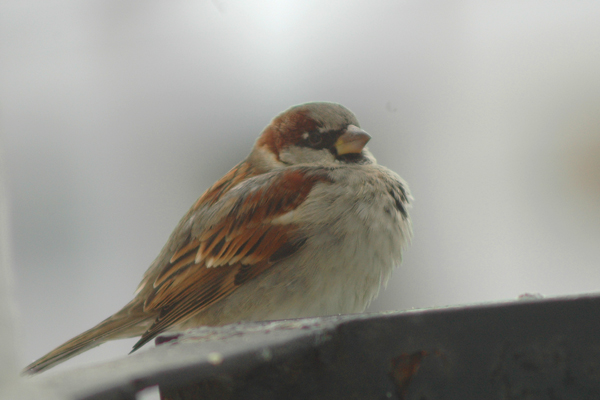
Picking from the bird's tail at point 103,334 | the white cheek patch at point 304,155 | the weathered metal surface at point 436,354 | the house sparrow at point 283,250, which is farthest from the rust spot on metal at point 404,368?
the white cheek patch at point 304,155

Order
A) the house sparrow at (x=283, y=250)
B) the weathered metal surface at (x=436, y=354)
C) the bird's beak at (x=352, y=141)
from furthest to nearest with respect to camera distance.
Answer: the bird's beak at (x=352, y=141) → the house sparrow at (x=283, y=250) → the weathered metal surface at (x=436, y=354)

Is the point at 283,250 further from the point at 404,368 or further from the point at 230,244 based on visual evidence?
the point at 404,368

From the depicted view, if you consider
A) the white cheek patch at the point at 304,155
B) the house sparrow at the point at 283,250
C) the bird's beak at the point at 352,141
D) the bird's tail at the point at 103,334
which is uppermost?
the bird's beak at the point at 352,141

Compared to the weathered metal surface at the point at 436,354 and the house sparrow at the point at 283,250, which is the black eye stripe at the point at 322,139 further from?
the weathered metal surface at the point at 436,354

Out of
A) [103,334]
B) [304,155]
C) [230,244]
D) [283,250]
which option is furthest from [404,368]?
[304,155]

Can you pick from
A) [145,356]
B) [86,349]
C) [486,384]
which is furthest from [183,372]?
[86,349]

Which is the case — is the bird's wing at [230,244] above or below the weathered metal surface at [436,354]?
below

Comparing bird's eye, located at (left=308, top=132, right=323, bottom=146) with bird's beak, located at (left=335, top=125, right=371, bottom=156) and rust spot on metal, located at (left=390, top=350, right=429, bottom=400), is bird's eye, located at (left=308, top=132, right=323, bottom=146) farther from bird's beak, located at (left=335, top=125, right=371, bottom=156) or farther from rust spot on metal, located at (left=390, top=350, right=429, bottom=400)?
rust spot on metal, located at (left=390, top=350, right=429, bottom=400)
